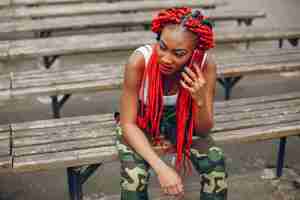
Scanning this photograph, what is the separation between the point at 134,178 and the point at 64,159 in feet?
1.46

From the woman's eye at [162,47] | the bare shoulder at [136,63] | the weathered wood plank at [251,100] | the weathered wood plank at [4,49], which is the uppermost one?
the woman's eye at [162,47]

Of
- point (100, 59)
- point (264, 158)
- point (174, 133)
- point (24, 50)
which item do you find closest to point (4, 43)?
point (24, 50)

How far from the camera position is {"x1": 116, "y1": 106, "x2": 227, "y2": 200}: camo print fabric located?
2.38m

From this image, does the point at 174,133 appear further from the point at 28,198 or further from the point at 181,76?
the point at 28,198

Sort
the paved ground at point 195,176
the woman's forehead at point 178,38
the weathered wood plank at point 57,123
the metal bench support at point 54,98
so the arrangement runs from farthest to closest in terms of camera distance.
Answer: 1. the metal bench support at point 54,98
2. the paved ground at point 195,176
3. the weathered wood plank at point 57,123
4. the woman's forehead at point 178,38

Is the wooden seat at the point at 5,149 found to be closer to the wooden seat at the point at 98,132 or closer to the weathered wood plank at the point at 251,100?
the wooden seat at the point at 98,132

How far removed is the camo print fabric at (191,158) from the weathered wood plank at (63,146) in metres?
0.13

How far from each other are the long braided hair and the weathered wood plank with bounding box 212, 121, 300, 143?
0.35 m

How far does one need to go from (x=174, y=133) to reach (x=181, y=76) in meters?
0.37

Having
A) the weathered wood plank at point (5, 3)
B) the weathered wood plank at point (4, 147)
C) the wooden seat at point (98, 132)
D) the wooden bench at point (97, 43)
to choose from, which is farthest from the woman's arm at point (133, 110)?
the weathered wood plank at point (5, 3)

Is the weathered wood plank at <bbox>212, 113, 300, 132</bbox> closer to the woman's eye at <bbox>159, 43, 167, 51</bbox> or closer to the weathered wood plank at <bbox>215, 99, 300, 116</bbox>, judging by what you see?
the weathered wood plank at <bbox>215, 99, 300, 116</bbox>

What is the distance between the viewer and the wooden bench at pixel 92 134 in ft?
8.37

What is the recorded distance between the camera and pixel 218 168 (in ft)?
8.18

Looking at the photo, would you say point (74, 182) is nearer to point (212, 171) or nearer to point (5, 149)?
point (5, 149)
